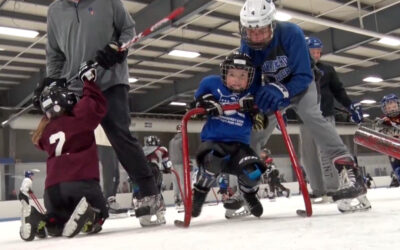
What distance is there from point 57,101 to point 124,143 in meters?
0.35

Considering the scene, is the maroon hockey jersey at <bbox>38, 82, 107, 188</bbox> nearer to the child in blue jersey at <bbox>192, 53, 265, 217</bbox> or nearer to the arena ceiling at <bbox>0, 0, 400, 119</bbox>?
the child in blue jersey at <bbox>192, 53, 265, 217</bbox>

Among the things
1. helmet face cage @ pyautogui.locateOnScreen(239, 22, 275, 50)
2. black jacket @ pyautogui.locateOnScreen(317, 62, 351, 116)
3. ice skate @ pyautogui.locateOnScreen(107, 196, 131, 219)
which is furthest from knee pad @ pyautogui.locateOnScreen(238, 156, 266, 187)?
ice skate @ pyautogui.locateOnScreen(107, 196, 131, 219)

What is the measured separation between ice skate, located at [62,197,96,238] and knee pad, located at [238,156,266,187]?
2.42 ft

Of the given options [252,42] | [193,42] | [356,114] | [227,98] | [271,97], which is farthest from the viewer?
[193,42]

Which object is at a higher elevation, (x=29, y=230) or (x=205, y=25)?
(x=205, y=25)

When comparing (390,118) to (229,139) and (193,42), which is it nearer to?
(229,139)

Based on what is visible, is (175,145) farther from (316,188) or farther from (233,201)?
(233,201)

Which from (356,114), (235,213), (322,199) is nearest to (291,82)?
(235,213)

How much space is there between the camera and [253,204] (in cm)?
217

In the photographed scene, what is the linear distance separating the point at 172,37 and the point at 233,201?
294 inches

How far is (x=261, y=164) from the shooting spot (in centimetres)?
210

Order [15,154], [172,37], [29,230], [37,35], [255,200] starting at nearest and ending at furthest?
[29,230], [255,200], [37,35], [172,37], [15,154]

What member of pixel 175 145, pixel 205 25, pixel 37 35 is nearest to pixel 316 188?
pixel 175 145

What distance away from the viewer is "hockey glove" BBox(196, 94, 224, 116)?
205 cm
